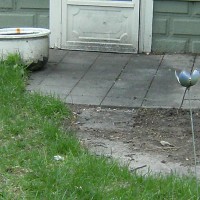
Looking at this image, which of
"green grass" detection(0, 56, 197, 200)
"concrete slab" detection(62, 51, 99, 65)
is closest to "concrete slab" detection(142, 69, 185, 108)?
"concrete slab" detection(62, 51, 99, 65)

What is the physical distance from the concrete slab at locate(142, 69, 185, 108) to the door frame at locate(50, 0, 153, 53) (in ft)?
3.02

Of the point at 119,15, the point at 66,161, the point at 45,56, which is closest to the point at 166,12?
the point at 119,15

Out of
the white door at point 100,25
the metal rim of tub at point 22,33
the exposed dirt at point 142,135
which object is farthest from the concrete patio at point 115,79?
the metal rim of tub at point 22,33

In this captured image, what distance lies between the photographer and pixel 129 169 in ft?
19.6

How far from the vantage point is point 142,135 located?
6.86m

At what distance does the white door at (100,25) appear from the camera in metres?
9.75

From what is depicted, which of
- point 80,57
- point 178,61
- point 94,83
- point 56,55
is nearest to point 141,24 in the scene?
point 178,61

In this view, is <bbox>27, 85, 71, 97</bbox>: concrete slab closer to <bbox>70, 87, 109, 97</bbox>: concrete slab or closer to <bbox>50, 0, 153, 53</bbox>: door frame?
<bbox>70, 87, 109, 97</bbox>: concrete slab

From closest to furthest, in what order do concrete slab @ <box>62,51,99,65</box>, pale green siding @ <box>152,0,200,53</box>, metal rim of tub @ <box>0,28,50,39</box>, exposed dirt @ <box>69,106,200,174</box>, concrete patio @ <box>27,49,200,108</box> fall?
exposed dirt @ <box>69,106,200,174</box>
concrete patio @ <box>27,49,200,108</box>
metal rim of tub @ <box>0,28,50,39</box>
concrete slab @ <box>62,51,99,65</box>
pale green siding @ <box>152,0,200,53</box>

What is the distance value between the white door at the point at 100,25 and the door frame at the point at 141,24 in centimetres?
5

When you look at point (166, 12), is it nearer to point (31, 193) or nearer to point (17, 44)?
point (17, 44)

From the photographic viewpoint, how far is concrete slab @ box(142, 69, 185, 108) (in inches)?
307

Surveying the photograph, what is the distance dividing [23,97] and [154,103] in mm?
1331

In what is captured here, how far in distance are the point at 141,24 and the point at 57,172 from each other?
177 inches
